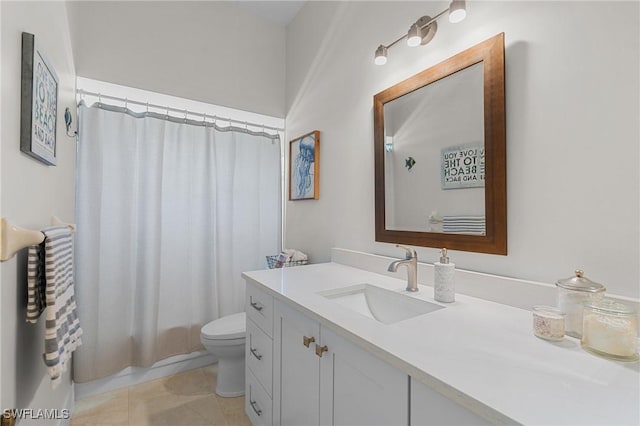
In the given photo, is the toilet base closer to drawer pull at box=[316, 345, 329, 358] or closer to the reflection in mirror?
drawer pull at box=[316, 345, 329, 358]

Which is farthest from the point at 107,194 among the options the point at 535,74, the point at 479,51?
the point at 535,74

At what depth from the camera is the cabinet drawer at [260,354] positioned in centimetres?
134

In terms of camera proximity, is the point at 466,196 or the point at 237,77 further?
the point at 237,77

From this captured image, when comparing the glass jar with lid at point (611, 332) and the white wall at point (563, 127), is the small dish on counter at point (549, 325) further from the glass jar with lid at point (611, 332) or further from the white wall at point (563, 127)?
the white wall at point (563, 127)

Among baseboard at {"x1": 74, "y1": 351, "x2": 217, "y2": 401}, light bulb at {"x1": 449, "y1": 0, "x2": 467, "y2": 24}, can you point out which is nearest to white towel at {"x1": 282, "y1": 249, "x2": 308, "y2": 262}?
baseboard at {"x1": 74, "y1": 351, "x2": 217, "y2": 401}

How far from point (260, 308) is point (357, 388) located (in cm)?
70

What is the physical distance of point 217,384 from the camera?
6.26 ft

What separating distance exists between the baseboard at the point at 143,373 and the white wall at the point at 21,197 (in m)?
0.58

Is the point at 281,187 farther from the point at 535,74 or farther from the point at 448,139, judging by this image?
the point at 535,74

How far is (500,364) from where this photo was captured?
651 millimetres

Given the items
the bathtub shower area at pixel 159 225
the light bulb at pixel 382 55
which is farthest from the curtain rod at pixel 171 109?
the light bulb at pixel 382 55

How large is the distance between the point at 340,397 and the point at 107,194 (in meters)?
1.86

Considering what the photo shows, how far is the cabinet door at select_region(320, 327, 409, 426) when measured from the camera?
2.35 feet

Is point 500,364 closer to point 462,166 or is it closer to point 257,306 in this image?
point 462,166
